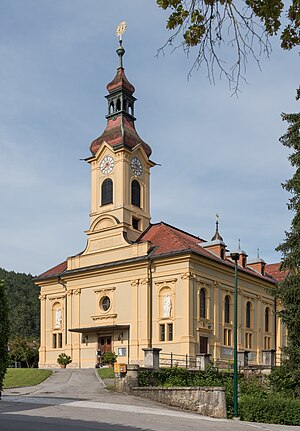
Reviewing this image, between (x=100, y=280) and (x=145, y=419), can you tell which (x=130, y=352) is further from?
(x=145, y=419)

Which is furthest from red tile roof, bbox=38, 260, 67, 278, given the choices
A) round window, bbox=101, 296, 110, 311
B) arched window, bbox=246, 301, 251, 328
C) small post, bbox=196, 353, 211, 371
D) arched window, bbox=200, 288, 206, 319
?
small post, bbox=196, 353, 211, 371

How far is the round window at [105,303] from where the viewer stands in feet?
→ 150

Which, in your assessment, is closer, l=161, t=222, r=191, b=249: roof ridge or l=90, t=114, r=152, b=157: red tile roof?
l=161, t=222, r=191, b=249: roof ridge

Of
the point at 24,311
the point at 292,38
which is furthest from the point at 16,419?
the point at 24,311

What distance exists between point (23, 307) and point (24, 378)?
182 ft

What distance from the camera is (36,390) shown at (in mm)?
29812

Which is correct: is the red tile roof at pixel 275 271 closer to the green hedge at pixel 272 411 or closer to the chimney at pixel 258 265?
the chimney at pixel 258 265

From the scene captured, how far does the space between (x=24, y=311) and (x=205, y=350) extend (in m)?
51.7

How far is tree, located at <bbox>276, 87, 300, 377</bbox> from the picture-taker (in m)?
25.8

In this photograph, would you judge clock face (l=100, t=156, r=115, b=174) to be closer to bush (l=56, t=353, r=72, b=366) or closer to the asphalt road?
bush (l=56, t=353, r=72, b=366)

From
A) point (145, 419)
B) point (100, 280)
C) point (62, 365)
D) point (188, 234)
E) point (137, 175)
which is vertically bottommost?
point (62, 365)

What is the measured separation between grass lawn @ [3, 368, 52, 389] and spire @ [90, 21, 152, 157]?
19572 mm

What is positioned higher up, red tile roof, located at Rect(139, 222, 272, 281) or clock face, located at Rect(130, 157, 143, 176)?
clock face, located at Rect(130, 157, 143, 176)

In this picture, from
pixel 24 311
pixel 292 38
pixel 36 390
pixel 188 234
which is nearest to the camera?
pixel 292 38
